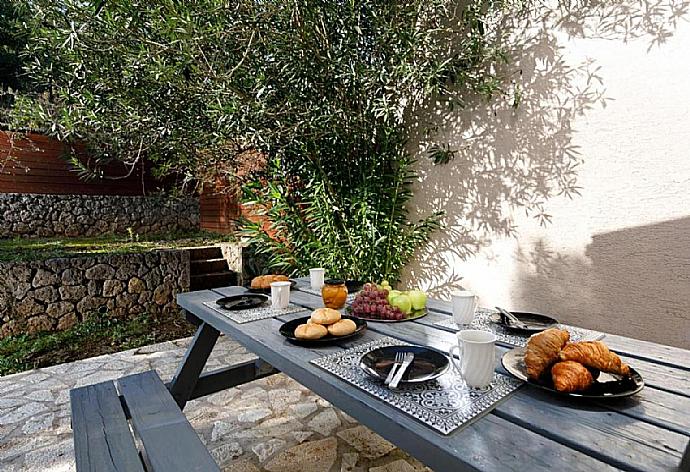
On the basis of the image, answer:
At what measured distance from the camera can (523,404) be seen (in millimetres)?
936

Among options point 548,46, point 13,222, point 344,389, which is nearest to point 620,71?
point 548,46

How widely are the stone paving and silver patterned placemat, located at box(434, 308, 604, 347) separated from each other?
77 centimetres

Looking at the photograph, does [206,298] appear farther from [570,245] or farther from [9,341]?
[9,341]

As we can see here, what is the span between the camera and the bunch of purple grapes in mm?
1624

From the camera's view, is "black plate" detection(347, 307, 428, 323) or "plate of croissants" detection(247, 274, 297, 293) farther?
"plate of croissants" detection(247, 274, 297, 293)

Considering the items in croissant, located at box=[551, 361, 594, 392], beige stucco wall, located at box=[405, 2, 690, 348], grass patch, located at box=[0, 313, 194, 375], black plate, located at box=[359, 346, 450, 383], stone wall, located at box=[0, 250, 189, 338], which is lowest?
grass patch, located at box=[0, 313, 194, 375]

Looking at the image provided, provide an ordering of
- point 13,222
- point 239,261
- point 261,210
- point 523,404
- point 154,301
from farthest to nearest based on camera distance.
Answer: point 13,222
point 239,261
point 154,301
point 261,210
point 523,404

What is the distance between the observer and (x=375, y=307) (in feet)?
5.39

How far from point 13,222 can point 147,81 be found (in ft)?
16.4

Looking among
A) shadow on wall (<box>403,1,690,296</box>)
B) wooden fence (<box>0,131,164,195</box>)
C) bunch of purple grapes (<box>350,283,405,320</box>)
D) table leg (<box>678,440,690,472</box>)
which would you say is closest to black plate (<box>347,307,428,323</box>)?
bunch of purple grapes (<box>350,283,405,320</box>)

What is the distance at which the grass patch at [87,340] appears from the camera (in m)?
3.41

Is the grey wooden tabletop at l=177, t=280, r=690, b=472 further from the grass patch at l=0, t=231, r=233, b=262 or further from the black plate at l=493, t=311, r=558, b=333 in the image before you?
the grass patch at l=0, t=231, r=233, b=262

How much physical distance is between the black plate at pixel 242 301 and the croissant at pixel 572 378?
1240 mm

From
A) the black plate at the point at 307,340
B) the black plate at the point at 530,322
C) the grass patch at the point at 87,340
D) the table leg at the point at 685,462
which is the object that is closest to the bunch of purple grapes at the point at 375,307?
the black plate at the point at 307,340
